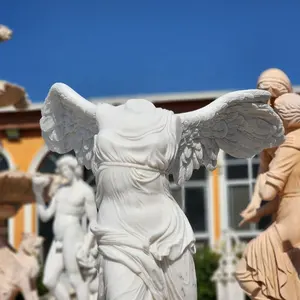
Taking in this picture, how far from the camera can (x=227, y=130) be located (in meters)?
5.94

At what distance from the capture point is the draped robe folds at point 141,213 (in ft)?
16.5

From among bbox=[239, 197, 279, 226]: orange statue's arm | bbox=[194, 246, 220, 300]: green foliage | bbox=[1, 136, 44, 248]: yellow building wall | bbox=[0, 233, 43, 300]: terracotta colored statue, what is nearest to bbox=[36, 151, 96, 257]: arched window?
bbox=[1, 136, 44, 248]: yellow building wall

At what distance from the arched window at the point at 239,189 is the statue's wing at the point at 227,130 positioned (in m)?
17.5

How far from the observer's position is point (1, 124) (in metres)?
24.6

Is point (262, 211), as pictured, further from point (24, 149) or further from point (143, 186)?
point (24, 149)

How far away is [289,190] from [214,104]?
1534mm

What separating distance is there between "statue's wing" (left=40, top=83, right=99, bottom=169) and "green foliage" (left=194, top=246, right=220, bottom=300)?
14477 mm

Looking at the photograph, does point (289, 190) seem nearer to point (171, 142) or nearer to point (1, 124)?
point (171, 142)

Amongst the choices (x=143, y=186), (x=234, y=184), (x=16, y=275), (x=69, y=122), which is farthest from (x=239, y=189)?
(x=143, y=186)

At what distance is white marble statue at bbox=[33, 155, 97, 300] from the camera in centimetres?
1079

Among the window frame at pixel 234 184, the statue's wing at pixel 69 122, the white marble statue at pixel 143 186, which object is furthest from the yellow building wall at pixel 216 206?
the white marble statue at pixel 143 186

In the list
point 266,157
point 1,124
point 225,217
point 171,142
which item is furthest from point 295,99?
point 1,124

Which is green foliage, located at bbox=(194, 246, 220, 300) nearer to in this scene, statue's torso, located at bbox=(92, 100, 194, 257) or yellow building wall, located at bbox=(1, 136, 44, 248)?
yellow building wall, located at bbox=(1, 136, 44, 248)

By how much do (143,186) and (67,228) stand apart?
6.07m
